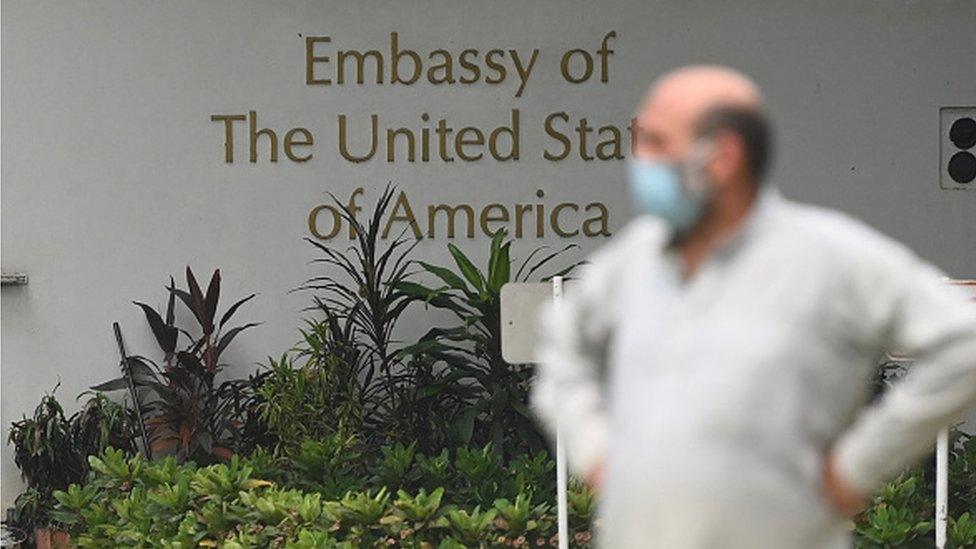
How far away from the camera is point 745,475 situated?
11.4ft

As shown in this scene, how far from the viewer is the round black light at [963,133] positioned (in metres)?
11.2

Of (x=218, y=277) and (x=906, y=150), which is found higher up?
(x=906, y=150)

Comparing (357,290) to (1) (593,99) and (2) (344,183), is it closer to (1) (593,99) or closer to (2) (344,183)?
(2) (344,183)

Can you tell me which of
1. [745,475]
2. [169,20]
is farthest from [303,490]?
[745,475]

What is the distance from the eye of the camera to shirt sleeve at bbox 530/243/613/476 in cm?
375

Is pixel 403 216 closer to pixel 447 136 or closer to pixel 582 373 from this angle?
pixel 447 136

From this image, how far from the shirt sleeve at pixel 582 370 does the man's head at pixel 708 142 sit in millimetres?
292

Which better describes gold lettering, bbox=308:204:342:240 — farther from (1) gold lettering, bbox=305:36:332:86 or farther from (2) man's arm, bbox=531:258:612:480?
(2) man's arm, bbox=531:258:612:480

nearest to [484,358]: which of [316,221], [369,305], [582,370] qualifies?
[369,305]

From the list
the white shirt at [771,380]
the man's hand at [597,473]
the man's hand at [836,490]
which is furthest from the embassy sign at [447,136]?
the man's hand at [836,490]

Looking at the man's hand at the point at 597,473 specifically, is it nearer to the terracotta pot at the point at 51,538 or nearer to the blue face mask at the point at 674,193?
the blue face mask at the point at 674,193

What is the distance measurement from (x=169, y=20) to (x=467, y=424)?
291 cm

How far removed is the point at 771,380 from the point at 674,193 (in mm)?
375

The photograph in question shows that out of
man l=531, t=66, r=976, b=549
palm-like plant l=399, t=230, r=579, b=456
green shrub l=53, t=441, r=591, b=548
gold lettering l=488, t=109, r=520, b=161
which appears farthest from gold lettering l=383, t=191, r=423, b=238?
man l=531, t=66, r=976, b=549
